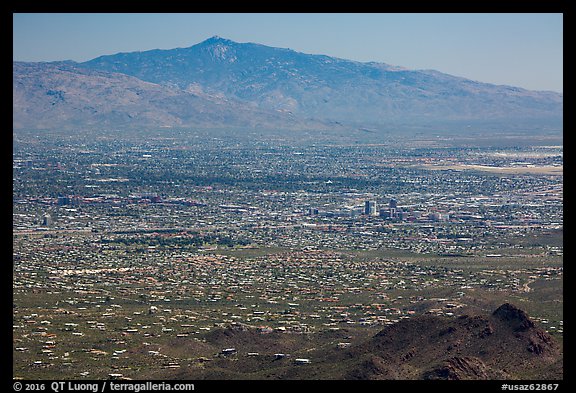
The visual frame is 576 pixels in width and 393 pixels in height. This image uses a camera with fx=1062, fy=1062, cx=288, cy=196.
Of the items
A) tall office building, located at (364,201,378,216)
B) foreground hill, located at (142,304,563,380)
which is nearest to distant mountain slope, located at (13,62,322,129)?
tall office building, located at (364,201,378,216)

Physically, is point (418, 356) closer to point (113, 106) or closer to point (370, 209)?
point (370, 209)

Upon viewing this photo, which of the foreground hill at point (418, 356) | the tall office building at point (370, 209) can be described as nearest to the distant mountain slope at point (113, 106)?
the tall office building at point (370, 209)

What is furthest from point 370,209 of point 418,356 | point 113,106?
point 113,106

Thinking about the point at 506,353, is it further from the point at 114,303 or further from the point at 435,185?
the point at 435,185

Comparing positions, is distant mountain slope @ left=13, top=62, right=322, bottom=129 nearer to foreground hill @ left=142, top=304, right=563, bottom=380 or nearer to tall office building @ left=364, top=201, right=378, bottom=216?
tall office building @ left=364, top=201, right=378, bottom=216

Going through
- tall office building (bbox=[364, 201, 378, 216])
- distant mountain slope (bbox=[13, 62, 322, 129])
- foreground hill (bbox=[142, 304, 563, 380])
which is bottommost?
tall office building (bbox=[364, 201, 378, 216])

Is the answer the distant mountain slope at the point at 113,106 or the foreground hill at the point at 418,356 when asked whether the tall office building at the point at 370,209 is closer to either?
the foreground hill at the point at 418,356
